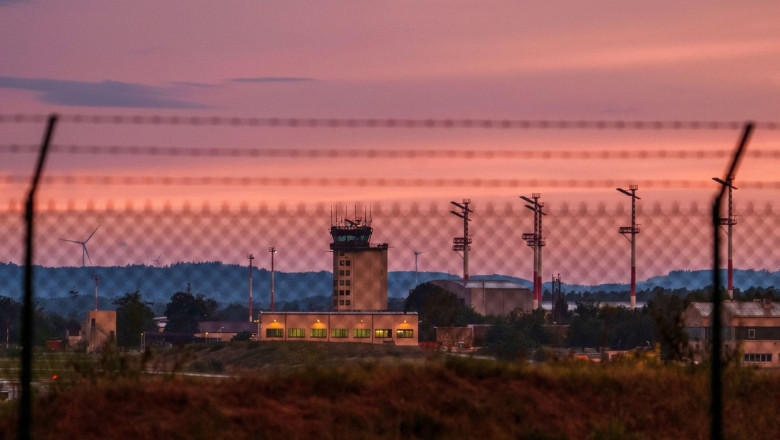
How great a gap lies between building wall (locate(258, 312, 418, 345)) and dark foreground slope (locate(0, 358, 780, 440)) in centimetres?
6739

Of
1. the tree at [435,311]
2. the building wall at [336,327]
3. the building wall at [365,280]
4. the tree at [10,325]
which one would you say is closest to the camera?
the building wall at [365,280]

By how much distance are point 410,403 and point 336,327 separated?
253 feet

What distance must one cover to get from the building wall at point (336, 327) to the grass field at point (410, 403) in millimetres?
67354

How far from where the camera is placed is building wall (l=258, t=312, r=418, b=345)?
88000 mm

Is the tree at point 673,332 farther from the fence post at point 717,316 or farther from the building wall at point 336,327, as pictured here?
the building wall at point 336,327

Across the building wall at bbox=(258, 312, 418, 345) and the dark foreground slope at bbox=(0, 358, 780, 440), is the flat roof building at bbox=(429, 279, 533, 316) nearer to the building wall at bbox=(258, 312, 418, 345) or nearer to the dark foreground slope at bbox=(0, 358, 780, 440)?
the building wall at bbox=(258, 312, 418, 345)

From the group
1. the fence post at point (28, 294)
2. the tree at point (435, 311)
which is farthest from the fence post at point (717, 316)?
the tree at point (435, 311)

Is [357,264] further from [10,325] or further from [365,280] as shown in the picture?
[10,325]

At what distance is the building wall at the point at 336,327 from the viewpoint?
88.0 meters

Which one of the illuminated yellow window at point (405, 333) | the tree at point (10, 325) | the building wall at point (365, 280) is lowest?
the illuminated yellow window at point (405, 333)

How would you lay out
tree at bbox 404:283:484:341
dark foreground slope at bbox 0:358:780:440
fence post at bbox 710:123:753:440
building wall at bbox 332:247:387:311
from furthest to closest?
tree at bbox 404:283:484:341 < building wall at bbox 332:247:387:311 < dark foreground slope at bbox 0:358:780:440 < fence post at bbox 710:123:753:440

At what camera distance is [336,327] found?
298 feet

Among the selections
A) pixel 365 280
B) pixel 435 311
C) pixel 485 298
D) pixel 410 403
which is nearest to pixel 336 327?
pixel 435 311

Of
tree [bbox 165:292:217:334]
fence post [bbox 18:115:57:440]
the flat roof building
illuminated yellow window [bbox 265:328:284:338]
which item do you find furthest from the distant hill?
the flat roof building
